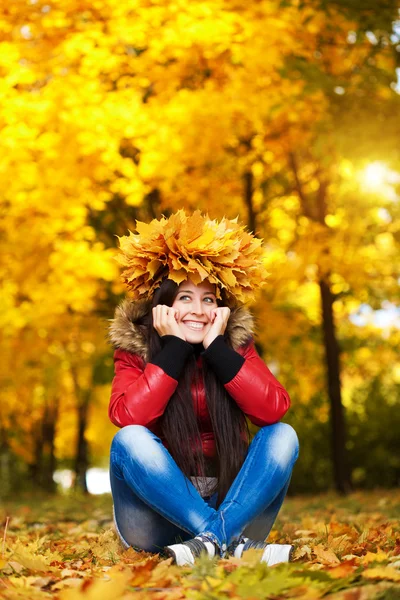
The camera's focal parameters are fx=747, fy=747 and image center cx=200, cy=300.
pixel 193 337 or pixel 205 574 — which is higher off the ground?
pixel 193 337

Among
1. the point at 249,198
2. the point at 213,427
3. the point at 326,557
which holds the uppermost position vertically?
the point at 213,427

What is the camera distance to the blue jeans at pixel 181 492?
10.0 ft

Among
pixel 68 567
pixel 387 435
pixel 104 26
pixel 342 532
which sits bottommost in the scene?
pixel 387 435

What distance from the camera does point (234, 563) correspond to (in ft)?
8.81

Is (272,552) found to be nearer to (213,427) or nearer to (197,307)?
(213,427)

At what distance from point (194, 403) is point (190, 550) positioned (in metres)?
0.78

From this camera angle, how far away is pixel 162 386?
3.22 metres

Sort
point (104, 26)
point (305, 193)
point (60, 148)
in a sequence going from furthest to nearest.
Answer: point (305, 193) → point (60, 148) → point (104, 26)

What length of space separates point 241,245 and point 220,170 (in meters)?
6.79

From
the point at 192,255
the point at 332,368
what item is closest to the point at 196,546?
the point at 192,255

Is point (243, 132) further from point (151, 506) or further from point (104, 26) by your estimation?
point (151, 506)

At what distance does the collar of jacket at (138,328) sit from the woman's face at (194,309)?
0.41 feet

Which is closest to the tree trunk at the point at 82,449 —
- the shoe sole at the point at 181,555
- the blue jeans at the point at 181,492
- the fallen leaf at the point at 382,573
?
the blue jeans at the point at 181,492

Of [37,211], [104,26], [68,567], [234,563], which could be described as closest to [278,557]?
[234,563]
